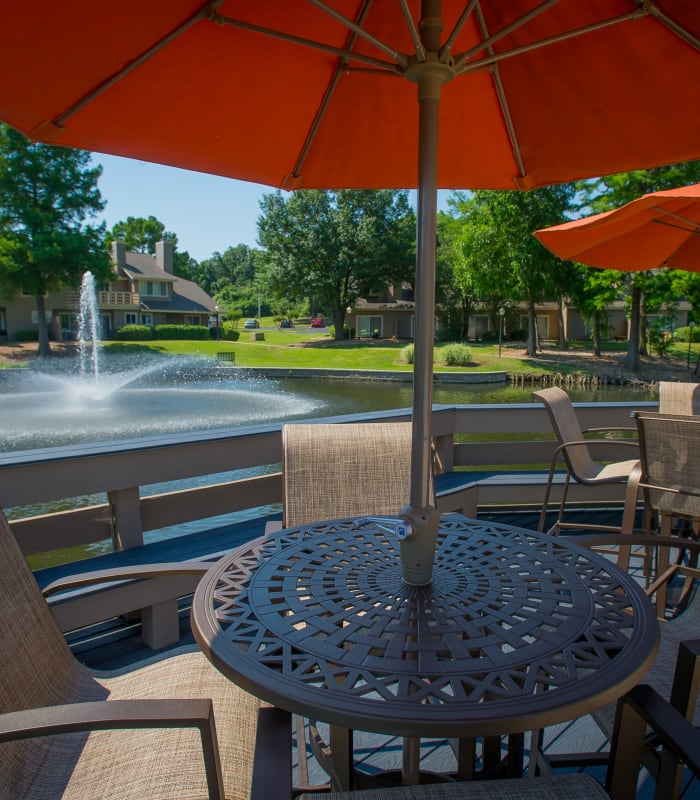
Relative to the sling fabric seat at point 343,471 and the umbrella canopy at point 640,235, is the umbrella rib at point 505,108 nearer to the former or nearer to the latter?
the umbrella canopy at point 640,235

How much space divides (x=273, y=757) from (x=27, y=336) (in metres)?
37.9

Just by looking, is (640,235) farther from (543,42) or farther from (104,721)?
(104,721)

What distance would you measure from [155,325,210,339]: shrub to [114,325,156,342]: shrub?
0.46m

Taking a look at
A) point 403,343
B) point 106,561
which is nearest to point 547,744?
point 106,561

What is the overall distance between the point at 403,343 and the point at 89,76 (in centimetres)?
3347

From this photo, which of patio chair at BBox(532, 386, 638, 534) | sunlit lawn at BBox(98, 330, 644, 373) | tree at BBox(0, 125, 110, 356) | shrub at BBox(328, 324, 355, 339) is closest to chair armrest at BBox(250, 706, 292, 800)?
patio chair at BBox(532, 386, 638, 534)

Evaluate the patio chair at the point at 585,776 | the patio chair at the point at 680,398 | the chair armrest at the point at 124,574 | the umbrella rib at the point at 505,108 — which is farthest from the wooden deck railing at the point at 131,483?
the patio chair at the point at 680,398

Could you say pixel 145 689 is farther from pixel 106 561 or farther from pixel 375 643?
pixel 106 561

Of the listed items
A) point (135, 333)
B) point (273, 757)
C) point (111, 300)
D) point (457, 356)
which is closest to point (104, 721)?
point (273, 757)

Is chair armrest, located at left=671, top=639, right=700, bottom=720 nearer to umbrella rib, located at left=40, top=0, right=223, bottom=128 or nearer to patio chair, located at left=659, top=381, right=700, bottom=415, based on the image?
umbrella rib, located at left=40, top=0, right=223, bottom=128

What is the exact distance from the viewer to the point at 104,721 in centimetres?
91

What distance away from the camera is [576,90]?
6.30 feet

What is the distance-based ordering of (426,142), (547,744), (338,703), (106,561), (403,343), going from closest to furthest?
(338,703), (426,142), (547,744), (106,561), (403,343)

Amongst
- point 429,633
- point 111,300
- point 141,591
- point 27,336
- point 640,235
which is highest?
point 111,300
